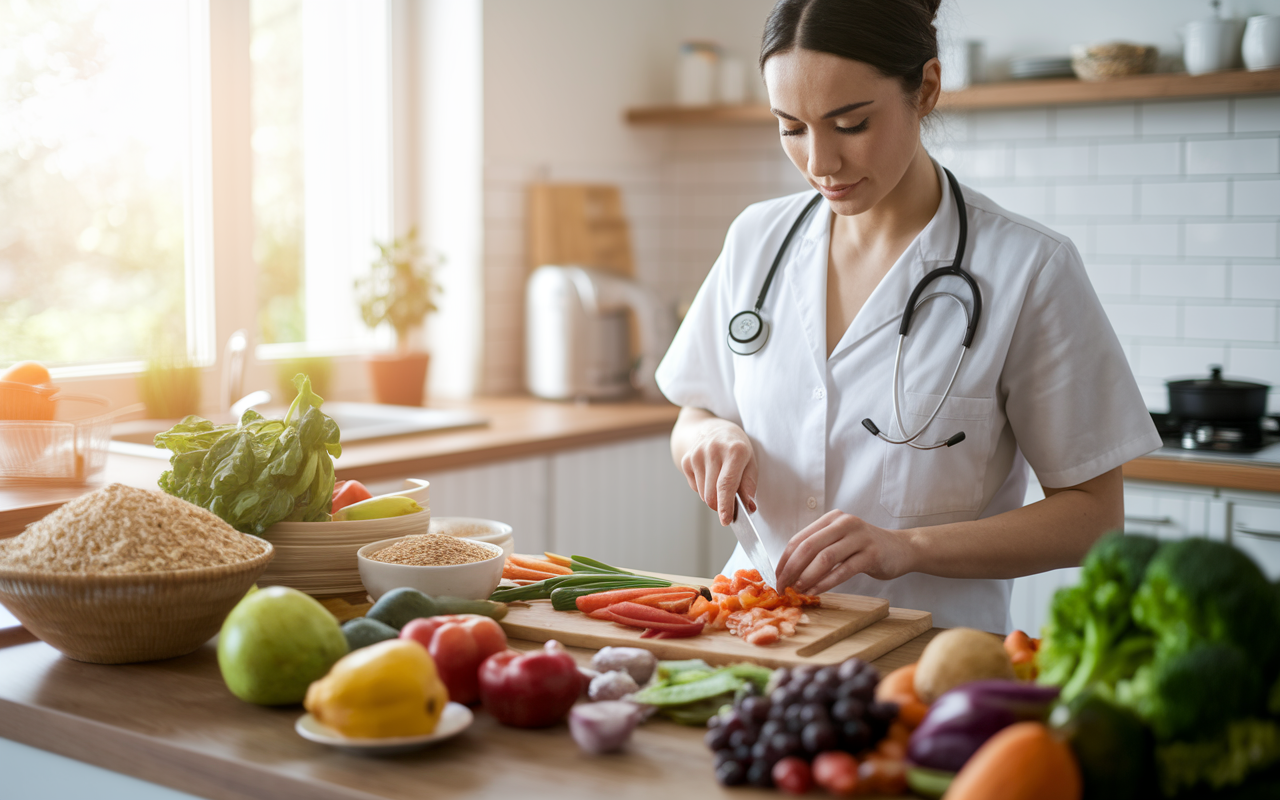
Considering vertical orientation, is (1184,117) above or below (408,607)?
above

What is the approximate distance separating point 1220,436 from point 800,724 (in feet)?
7.33

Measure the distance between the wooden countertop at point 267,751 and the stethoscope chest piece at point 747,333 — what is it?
0.86m

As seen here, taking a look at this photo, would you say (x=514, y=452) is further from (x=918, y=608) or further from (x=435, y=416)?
(x=918, y=608)

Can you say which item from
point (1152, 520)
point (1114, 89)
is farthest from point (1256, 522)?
point (1114, 89)

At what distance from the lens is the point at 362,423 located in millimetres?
3227

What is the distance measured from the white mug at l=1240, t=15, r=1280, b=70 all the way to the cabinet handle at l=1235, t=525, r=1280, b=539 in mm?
1245

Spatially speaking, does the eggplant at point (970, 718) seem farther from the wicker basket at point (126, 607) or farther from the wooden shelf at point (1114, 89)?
the wooden shelf at point (1114, 89)

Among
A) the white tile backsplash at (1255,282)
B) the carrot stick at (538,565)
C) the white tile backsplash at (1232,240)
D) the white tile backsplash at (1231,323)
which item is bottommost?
the carrot stick at (538,565)

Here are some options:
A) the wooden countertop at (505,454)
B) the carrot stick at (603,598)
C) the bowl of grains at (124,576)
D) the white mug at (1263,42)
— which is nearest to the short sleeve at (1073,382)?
the carrot stick at (603,598)

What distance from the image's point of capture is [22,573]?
117cm

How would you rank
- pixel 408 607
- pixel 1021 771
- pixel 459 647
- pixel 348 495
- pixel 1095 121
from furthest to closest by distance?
pixel 1095 121 < pixel 348 495 < pixel 408 607 < pixel 459 647 < pixel 1021 771

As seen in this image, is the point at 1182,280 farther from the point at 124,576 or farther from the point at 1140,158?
the point at 124,576

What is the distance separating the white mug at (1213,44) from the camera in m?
3.07

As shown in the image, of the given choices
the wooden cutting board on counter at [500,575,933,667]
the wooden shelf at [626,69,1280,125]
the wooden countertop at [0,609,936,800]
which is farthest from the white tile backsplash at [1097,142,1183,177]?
the wooden countertop at [0,609,936,800]
